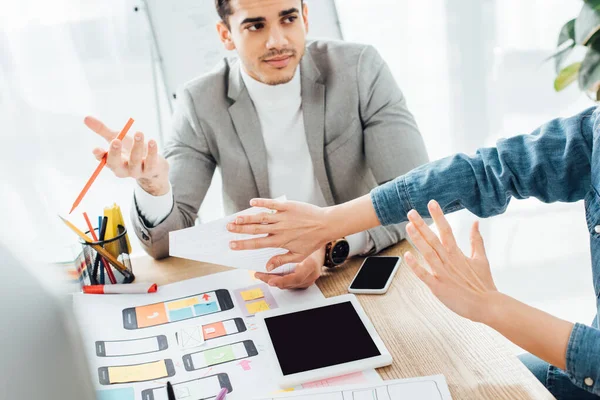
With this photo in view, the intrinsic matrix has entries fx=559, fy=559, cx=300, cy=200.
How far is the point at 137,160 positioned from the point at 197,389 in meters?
0.54

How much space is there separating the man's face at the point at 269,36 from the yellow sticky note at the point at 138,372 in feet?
2.84

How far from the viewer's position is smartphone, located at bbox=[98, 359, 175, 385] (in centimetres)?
83

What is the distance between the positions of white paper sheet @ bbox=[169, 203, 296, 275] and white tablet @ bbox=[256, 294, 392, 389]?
4.7 inches

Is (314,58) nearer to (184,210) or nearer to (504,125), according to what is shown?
(184,210)

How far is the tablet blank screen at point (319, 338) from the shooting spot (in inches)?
32.1

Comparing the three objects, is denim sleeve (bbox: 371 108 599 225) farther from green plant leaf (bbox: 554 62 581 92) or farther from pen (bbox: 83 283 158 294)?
green plant leaf (bbox: 554 62 581 92)

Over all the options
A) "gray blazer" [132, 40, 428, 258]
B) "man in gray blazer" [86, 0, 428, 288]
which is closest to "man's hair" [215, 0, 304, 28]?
"man in gray blazer" [86, 0, 428, 288]

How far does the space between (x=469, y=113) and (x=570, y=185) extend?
5.17 ft

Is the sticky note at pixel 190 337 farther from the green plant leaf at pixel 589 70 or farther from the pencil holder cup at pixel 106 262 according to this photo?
the green plant leaf at pixel 589 70

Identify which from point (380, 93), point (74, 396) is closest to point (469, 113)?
point (380, 93)

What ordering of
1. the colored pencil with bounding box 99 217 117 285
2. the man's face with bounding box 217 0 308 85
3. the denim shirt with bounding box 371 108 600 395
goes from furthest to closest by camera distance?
1. the man's face with bounding box 217 0 308 85
2. the colored pencil with bounding box 99 217 117 285
3. the denim shirt with bounding box 371 108 600 395

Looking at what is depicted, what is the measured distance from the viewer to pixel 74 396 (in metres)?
0.29

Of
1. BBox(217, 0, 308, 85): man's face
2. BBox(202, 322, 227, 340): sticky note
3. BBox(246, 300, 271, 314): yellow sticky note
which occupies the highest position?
BBox(217, 0, 308, 85): man's face

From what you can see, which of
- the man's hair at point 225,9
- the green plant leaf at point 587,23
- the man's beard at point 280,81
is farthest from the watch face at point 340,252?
the green plant leaf at point 587,23
